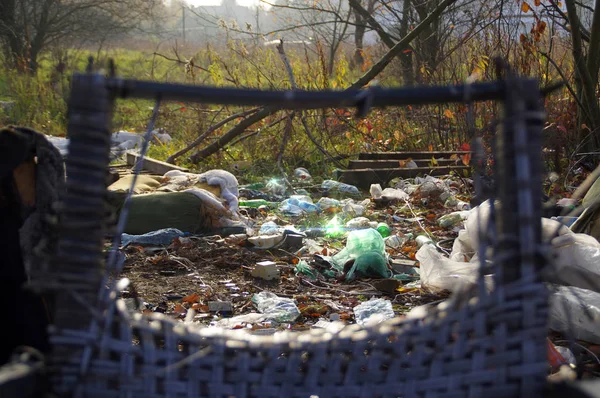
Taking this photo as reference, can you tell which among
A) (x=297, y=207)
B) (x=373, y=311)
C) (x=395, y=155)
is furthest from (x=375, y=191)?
(x=373, y=311)

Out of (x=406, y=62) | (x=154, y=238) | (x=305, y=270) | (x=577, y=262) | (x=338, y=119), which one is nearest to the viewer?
(x=577, y=262)

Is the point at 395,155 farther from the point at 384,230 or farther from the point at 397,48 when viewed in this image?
the point at 384,230

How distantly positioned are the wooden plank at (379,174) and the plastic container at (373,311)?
10.7ft

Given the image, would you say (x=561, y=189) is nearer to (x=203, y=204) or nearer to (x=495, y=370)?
(x=203, y=204)

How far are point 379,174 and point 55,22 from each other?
10.5m

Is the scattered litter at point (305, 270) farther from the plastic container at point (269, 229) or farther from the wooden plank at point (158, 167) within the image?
the wooden plank at point (158, 167)

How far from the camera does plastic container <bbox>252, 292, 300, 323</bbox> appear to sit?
3.00m

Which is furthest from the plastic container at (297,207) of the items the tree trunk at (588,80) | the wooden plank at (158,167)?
the tree trunk at (588,80)

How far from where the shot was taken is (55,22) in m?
13.8

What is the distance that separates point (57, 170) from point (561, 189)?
4.43 m

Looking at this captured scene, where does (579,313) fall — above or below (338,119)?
below

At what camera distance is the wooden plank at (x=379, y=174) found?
634 centimetres

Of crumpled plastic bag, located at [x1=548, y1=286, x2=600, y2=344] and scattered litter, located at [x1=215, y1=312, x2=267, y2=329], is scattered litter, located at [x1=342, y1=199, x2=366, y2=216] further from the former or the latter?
crumpled plastic bag, located at [x1=548, y1=286, x2=600, y2=344]

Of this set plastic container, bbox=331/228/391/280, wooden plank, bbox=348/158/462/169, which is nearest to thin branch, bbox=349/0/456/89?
wooden plank, bbox=348/158/462/169
